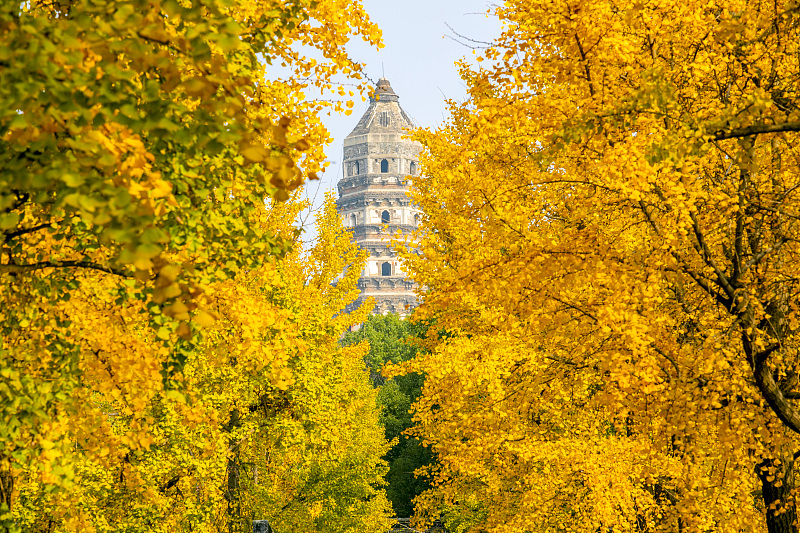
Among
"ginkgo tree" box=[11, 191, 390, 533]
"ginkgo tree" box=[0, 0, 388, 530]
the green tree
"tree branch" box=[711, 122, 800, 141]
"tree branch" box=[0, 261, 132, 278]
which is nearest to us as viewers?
"ginkgo tree" box=[0, 0, 388, 530]

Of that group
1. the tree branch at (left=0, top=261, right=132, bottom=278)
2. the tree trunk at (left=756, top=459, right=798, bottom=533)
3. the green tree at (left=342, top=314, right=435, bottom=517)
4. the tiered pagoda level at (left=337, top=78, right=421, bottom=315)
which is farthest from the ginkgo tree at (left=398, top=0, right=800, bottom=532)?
the tiered pagoda level at (left=337, top=78, right=421, bottom=315)

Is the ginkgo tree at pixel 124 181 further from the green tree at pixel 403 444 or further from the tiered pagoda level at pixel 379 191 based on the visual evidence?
the tiered pagoda level at pixel 379 191

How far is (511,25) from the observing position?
8305 mm

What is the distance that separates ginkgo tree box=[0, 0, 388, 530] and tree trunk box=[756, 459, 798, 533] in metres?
4.89

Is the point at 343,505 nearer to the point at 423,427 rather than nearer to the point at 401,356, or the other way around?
the point at 423,427

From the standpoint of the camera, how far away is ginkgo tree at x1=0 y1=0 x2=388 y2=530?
3076 mm

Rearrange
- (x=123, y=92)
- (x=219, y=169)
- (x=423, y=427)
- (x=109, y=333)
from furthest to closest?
(x=423, y=427) → (x=109, y=333) → (x=219, y=169) → (x=123, y=92)

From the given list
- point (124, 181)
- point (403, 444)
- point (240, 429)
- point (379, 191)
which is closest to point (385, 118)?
point (379, 191)

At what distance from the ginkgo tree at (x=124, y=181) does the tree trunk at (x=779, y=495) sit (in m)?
4.89

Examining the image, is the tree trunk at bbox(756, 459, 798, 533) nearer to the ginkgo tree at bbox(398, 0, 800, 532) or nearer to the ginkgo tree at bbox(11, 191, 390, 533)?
the ginkgo tree at bbox(398, 0, 800, 532)

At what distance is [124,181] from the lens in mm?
→ 3438

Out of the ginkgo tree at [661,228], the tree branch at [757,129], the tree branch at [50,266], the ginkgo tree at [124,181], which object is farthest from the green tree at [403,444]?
the tree branch at [757,129]

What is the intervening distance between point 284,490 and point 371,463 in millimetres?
2854

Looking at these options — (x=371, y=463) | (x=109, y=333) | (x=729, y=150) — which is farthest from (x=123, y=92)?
(x=371, y=463)
